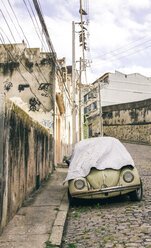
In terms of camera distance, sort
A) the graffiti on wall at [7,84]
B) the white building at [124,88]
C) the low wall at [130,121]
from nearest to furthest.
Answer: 1. the graffiti on wall at [7,84]
2. the low wall at [130,121]
3. the white building at [124,88]

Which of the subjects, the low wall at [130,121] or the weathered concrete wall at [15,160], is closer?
the weathered concrete wall at [15,160]

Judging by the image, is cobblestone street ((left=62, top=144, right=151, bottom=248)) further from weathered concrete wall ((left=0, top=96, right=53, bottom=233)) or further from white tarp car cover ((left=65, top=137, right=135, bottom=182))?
weathered concrete wall ((left=0, top=96, right=53, bottom=233))

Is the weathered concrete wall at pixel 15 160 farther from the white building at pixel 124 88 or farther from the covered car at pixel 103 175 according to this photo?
the white building at pixel 124 88

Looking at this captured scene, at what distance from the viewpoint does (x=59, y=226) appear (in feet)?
15.7

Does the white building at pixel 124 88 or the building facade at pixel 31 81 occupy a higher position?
the white building at pixel 124 88

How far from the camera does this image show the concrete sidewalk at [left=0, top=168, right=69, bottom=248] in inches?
160

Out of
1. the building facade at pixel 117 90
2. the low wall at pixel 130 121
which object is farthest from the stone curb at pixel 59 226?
the building facade at pixel 117 90

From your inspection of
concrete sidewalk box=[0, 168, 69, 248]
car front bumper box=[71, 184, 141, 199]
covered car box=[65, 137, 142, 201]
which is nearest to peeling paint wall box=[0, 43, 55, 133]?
concrete sidewalk box=[0, 168, 69, 248]

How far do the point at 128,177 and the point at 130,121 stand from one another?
27.7 m

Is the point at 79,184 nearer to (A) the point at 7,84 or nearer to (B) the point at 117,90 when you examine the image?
(A) the point at 7,84

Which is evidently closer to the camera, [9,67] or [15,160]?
[15,160]

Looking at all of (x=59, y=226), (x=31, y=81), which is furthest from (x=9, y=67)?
(x=59, y=226)

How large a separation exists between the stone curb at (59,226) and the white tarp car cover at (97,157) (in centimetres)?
69

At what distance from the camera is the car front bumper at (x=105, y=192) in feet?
20.3
